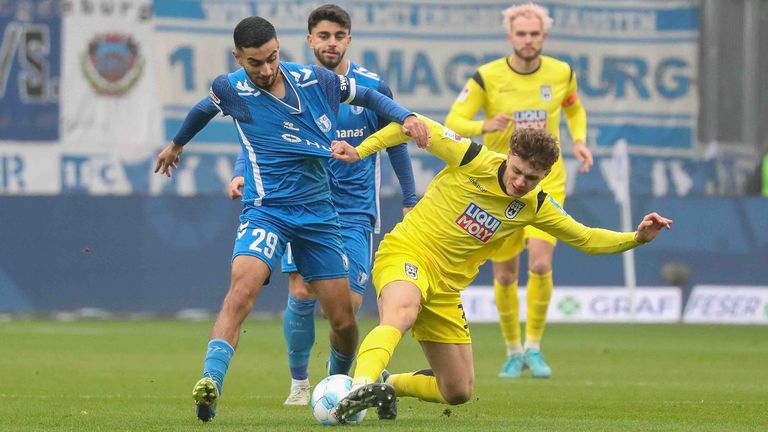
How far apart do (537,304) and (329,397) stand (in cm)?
472

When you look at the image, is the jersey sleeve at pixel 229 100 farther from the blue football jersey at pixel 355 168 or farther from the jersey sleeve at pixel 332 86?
the blue football jersey at pixel 355 168

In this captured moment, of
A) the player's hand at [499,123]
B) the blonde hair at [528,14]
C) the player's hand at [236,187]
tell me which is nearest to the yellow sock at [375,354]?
the player's hand at [236,187]

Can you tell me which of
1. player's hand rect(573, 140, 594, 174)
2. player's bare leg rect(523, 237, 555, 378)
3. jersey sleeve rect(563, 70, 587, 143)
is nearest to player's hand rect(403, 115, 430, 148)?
player's hand rect(573, 140, 594, 174)

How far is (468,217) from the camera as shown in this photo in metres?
8.23

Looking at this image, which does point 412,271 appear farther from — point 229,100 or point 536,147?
point 229,100

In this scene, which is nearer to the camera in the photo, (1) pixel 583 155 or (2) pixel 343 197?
(2) pixel 343 197

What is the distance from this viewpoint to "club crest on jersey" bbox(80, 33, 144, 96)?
816 inches

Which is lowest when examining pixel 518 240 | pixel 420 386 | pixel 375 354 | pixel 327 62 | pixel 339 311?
pixel 420 386

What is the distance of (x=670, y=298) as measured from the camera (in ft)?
63.6

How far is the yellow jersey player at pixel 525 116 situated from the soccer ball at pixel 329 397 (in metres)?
4.37

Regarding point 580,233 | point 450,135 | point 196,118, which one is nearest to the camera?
point 450,135

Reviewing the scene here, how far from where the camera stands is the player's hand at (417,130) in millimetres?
7844

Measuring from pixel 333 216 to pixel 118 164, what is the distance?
12706mm

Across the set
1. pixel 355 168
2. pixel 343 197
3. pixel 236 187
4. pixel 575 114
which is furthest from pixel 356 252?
pixel 575 114
